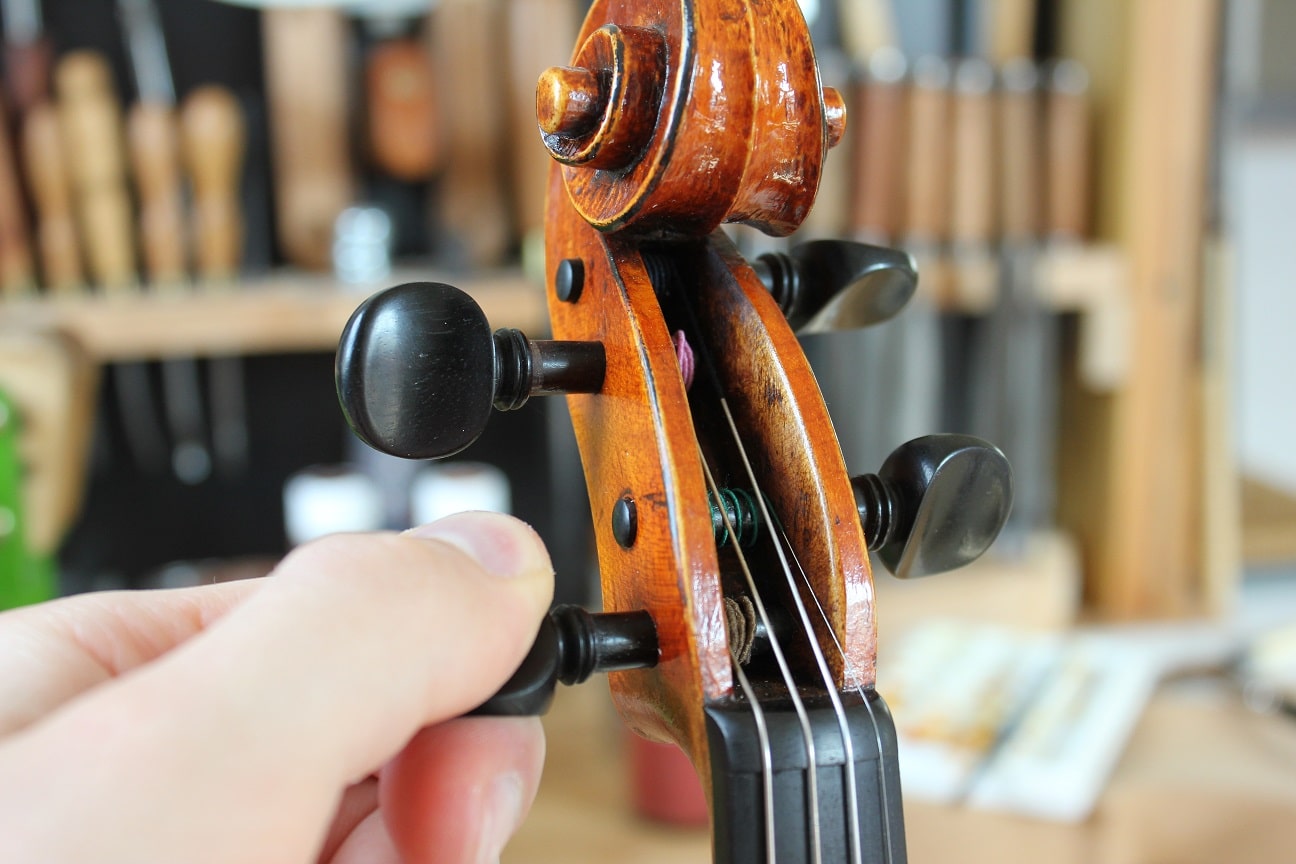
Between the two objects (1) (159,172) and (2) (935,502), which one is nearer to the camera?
(2) (935,502)

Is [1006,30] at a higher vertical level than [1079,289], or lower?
higher

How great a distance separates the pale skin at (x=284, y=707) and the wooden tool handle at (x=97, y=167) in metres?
0.89

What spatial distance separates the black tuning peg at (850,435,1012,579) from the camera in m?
0.39

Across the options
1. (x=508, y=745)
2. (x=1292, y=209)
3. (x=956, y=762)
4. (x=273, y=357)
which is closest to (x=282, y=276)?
(x=273, y=357)

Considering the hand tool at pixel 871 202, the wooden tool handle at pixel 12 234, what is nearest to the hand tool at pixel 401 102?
the wooden tool handle at pixel 12 234

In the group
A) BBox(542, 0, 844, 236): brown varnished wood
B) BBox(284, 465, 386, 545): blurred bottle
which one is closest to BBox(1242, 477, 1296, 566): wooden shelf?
BBox(284, 465, 386, 545): blurred bottle

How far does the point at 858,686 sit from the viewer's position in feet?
1.22

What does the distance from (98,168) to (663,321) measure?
943 millimetres

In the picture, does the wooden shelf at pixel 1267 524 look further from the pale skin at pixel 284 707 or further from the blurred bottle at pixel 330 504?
the pale skin at pixel 284 707

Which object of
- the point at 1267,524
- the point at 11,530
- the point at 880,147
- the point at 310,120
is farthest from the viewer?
the point at 1267,524

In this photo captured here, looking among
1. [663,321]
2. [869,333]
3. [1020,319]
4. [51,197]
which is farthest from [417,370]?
[1020,319]

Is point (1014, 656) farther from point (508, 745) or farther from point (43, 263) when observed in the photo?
point (43, 263)

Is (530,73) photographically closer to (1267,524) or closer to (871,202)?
(871,202)

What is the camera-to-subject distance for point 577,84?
374 millimetres
